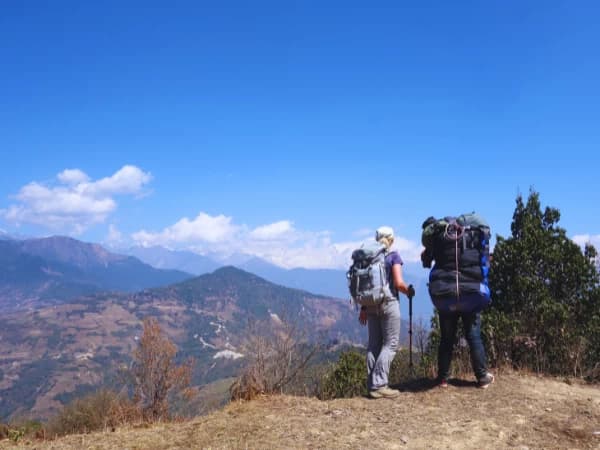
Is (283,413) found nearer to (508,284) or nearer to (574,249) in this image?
(508,284)

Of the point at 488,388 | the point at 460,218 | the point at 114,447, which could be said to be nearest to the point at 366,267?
the point at 460,218

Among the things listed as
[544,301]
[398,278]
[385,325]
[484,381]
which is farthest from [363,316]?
[544,301]

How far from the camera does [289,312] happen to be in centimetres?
790

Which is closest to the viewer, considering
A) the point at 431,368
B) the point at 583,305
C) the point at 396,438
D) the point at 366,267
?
the point at 396,438

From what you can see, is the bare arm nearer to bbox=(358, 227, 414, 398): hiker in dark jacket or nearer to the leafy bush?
bbox=(358, 227, 414, 398): hiker in dark jacket

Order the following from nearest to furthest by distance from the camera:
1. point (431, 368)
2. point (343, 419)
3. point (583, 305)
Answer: point (343, 419)
point (431, 368)
point (583, 305)

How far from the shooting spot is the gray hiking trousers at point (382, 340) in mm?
6125

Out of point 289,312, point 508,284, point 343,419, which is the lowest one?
point 343,419

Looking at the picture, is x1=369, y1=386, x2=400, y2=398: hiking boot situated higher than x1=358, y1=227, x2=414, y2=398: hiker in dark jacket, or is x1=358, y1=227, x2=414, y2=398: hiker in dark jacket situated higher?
x1=358, y1=227, x2=414, y2=398: hiker in dark jacket

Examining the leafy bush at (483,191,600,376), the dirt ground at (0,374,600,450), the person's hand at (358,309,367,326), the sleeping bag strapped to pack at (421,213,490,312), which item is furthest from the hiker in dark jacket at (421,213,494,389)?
the leafy bush at (483,191,600,376)

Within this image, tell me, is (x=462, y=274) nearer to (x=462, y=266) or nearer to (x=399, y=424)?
(x=462, y=266)

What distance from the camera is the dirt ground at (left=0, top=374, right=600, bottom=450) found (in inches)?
183

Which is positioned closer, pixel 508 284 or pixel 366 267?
pixel 366 267

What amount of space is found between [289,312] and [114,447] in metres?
3.52
